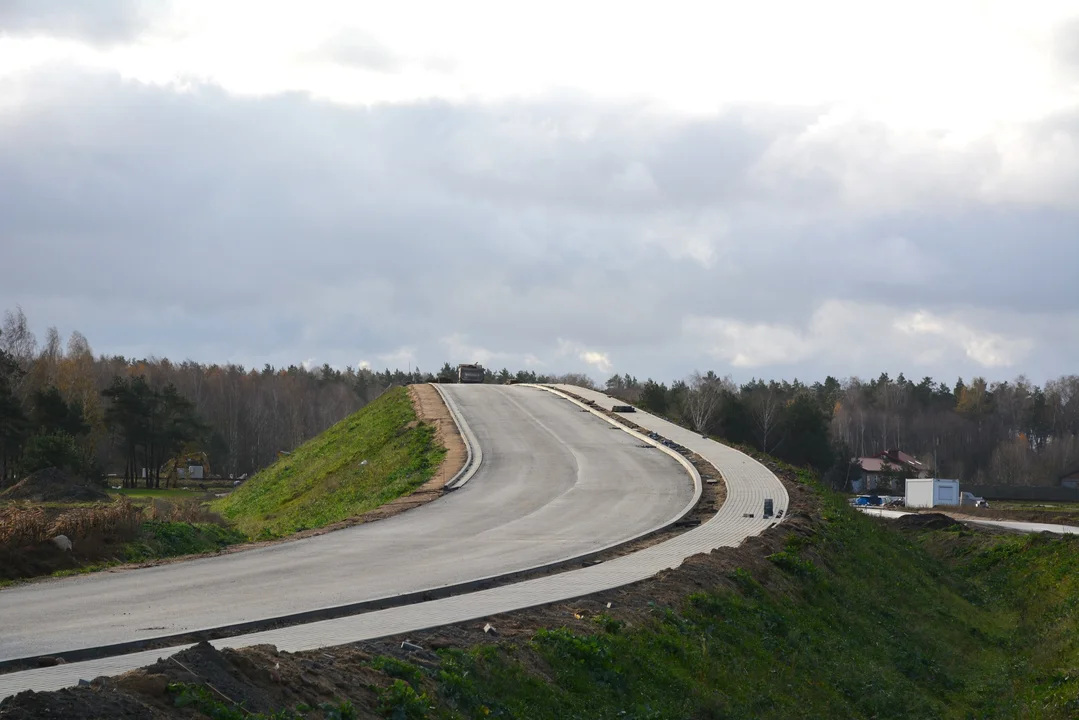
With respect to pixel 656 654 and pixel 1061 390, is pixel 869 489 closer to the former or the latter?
pixel 1061 390

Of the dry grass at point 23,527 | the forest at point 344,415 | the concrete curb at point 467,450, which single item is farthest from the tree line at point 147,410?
the dry grass at point 23,527

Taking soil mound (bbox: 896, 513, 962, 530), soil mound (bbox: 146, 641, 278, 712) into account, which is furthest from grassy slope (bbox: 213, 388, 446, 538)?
soil mound (bbox: 896, 513, 962, 530)

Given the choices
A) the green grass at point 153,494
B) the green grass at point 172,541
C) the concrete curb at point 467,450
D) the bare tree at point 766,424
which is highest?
the bare tree at point 766,424

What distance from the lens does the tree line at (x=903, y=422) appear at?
264 ft

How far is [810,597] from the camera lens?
1955cm

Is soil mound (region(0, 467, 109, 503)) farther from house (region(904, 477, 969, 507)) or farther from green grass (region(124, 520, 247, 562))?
house (region(904, 477, 969, 507))

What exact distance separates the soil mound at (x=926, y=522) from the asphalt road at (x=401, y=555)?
1593 centimetres

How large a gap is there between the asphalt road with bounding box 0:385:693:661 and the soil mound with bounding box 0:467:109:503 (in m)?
11.9

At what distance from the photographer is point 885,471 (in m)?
90.2

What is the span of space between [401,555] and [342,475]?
2060 cm

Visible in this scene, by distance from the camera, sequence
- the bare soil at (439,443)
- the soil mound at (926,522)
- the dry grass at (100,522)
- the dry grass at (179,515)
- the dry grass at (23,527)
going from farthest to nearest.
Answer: the soil mound at (926,522) → the bare soil at (439,443) → the dry grass at (179,515) → the dry grass at (100,522) → the dry grass at (23,527)

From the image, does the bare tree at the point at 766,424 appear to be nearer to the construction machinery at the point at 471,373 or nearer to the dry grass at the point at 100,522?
the construction machinery at the point at 471,373

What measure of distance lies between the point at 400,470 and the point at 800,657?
21328 millimetres

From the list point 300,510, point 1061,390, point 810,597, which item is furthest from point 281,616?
point 1061,390
